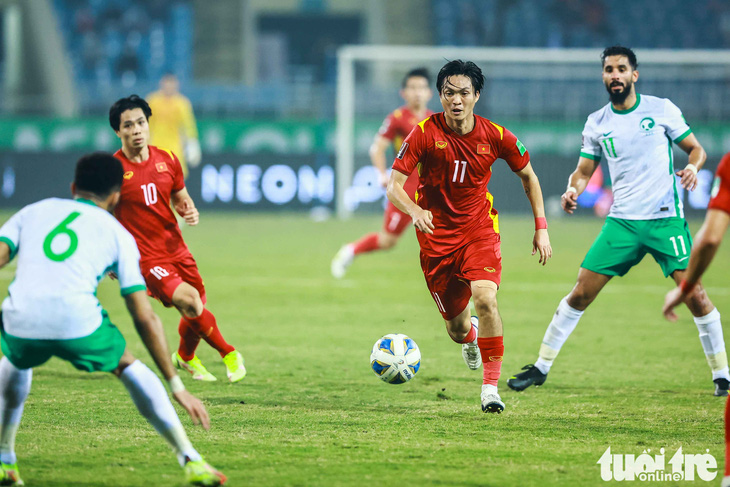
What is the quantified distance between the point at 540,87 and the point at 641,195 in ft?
57.5

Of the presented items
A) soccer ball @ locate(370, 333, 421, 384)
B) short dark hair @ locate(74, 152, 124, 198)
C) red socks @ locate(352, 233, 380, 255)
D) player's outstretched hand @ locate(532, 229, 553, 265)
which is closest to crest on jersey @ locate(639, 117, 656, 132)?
player's outstretched hand @ locate(532, 229, 553, 265)

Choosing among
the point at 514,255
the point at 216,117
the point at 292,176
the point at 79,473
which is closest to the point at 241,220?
the point at 292,176

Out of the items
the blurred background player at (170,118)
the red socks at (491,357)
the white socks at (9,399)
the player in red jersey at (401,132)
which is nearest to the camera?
the white socks at (9,399)

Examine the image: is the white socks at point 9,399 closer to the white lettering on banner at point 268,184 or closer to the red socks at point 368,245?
the red socks at point 368,245

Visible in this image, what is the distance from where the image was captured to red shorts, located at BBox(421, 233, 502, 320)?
5672 millimetres

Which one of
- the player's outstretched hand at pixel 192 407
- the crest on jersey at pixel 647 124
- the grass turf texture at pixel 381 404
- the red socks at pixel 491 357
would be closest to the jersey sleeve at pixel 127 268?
the player's outstretched hand at pixel 192 407

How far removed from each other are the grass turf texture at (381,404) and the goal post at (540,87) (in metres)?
10.3

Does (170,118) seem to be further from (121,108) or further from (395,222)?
(121,108)

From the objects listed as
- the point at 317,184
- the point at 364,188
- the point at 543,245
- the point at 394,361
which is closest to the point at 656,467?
the point at 543,245

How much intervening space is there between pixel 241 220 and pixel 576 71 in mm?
9020

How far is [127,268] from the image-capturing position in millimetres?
3703

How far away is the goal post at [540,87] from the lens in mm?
20719

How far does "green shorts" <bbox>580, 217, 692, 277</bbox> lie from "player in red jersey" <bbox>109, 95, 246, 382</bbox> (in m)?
2.65

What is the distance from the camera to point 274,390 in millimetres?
6102
